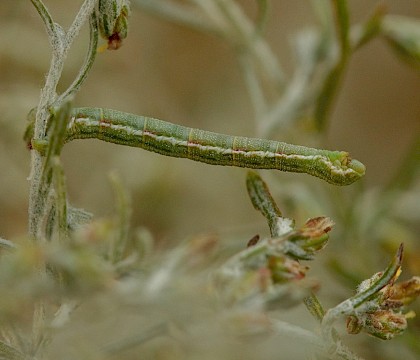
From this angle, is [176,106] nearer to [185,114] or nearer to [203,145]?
[185,114]

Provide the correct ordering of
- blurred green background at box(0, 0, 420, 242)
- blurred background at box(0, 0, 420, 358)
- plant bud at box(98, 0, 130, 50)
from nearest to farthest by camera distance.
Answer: plant bud at box(98, 0, 130, 50) < blurred background at box(0, 0, 420, 358) < blurred green background at box(0, 0, 420, 242)

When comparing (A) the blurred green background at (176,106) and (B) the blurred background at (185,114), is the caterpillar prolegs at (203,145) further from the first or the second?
(A) the blurred green background at (176,106)

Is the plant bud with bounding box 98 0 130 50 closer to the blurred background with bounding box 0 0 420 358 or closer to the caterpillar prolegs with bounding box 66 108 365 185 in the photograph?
the caterpillar prolegs with bounding box 66 108 365 185

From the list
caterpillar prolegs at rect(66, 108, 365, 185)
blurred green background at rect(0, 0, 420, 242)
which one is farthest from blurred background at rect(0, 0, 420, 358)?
caterpillar prolegs at rect(66, 108, 365, 185)

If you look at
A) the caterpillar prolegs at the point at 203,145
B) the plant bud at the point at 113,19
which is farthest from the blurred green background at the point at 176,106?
the plant bud at the point at 113,19

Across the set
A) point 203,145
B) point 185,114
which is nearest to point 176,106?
point 185,114

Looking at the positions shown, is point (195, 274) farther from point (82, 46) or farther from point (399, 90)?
point (399, 90)
